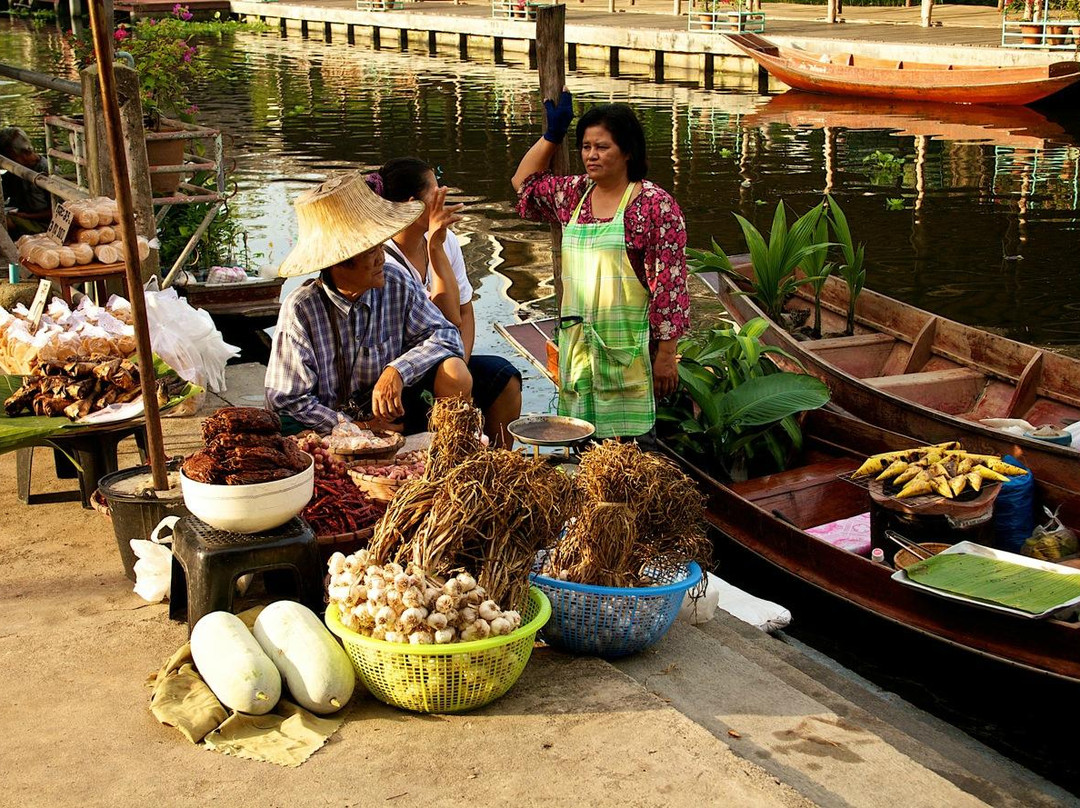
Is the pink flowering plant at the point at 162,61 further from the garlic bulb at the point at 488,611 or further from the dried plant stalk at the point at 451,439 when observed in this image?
the garlic bulb at the point at 488,611

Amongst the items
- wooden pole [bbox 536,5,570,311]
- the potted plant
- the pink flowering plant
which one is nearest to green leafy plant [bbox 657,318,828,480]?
wooden pole [bbox 536,5,570,311]

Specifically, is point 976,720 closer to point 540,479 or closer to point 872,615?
point 872,615

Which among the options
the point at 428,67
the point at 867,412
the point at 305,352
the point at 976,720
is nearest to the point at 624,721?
the point at 305,352

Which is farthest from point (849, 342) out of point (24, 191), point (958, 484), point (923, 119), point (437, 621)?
point (923, 119)

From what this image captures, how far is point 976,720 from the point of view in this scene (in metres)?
4.56

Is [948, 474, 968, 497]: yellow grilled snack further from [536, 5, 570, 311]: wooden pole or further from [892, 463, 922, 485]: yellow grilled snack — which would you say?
[536, 5, 570, 311]: wooden pole

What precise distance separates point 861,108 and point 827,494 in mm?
18014

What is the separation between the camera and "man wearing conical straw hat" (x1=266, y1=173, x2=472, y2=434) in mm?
4062

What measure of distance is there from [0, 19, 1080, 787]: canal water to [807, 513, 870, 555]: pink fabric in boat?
315mm

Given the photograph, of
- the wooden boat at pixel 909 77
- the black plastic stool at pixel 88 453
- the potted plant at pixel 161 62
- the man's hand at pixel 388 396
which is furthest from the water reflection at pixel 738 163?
the man's hand at pixel 388 396

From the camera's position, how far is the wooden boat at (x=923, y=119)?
18703mm

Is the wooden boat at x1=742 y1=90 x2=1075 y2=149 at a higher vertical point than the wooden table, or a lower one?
lower

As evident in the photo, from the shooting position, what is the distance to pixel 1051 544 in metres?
4.55

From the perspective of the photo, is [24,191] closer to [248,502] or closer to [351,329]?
[351,329]
